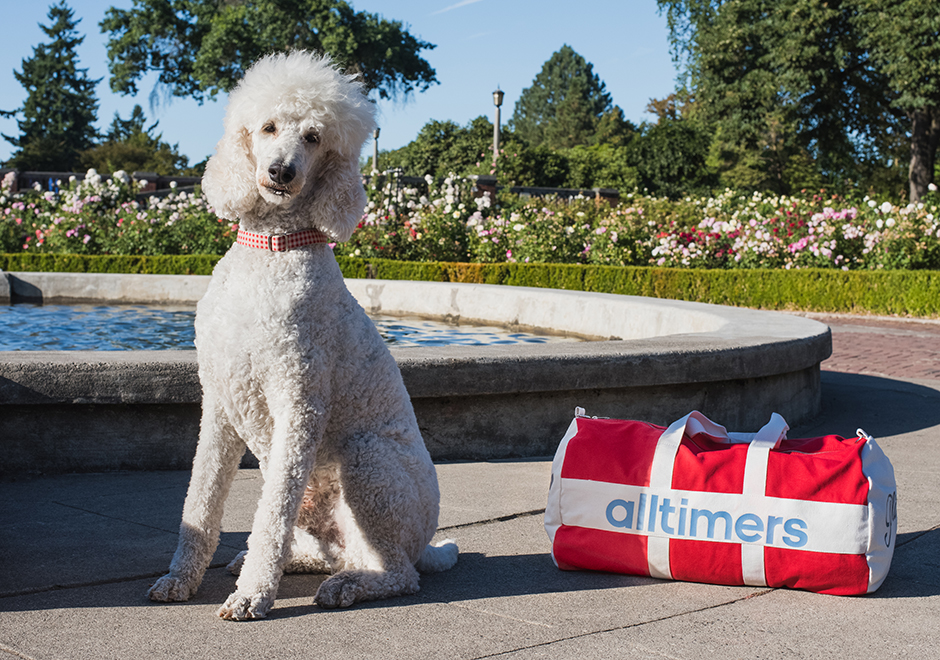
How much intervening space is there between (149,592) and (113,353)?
1.80 meters

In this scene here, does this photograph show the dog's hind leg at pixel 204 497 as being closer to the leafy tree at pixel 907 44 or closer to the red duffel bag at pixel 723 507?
the red duffel bag at pixel 723 507

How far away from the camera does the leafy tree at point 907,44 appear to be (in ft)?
84.0

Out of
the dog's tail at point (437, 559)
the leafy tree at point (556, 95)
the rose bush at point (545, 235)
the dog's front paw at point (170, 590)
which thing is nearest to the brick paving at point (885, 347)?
the rose bush at point (545, 235)

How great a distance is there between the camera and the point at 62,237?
51.8 ft

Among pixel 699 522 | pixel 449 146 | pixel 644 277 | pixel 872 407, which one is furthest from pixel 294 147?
pixel 449 146

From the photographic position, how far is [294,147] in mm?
2438

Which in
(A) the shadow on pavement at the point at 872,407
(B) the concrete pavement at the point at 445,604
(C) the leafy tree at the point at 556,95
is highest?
(C) the leafy tree at the point at 556,95

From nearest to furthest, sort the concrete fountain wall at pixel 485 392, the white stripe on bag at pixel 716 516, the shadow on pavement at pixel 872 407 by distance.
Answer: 1. the white stripe on bag at pixel 716 516
2. the concrete fountain wall at pixel 485 392
3. the shadow on pavement at pixel 872 407

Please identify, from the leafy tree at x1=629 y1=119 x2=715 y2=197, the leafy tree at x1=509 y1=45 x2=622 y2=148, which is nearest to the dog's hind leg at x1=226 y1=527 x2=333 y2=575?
the leafy tree at x1=629 y1=119 x2=715 y2=197

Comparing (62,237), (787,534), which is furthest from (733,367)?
(62,237)

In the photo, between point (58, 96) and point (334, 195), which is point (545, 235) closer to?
point (334, 195)

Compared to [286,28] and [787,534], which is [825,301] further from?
[286,28]

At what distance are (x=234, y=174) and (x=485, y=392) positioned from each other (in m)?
2.20

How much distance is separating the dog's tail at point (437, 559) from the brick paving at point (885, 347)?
6.13m
